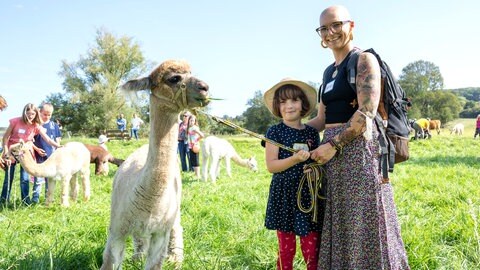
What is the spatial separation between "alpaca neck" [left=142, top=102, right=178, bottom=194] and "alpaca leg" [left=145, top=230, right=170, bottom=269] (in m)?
0.50

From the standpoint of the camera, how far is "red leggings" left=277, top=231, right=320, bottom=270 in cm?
295

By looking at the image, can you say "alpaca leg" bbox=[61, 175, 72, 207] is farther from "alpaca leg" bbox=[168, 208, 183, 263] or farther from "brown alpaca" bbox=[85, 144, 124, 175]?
"brown alpaca" bbox=[85, 144, 124, 175]

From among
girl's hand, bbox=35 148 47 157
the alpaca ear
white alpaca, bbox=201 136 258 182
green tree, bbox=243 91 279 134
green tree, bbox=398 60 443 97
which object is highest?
green tree, bbox=398 60 443 97

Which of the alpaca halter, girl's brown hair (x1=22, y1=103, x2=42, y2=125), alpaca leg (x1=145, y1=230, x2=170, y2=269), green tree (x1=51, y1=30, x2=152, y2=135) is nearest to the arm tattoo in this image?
the alpaca halter

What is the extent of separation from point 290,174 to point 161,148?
1036 millimetres

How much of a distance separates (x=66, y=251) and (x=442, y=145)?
18.8 m

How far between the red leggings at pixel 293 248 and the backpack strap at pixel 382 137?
79 cm

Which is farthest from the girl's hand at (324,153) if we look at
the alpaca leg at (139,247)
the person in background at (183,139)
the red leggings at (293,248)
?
the person in background at (183,139)

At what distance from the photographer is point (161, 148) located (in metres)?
2.73

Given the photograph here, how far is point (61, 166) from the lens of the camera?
21.1 ft

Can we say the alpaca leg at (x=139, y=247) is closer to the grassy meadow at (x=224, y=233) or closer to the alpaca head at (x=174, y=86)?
the grassy meadow at (x=224, y=233)

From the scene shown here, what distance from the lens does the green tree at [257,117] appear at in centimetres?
4891

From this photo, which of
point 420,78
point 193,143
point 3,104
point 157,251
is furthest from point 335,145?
point 420,78

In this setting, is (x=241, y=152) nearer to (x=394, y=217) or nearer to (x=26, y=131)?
(x=26, y=131)
